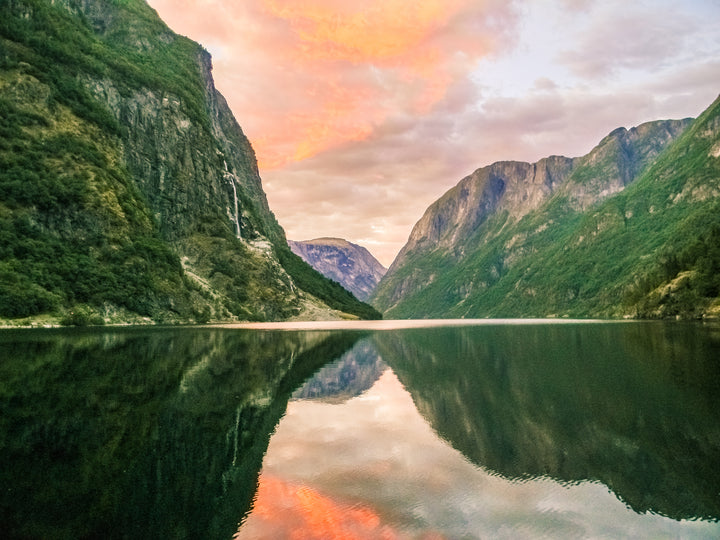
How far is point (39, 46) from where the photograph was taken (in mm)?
151500

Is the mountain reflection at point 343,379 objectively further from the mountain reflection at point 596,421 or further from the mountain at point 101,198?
the mountain at point 101,198

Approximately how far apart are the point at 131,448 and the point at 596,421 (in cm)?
1582

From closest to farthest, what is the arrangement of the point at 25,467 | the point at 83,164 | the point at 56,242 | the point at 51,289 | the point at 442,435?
the point at 25,467
the point at 442,435
the point at 51,289
the point at 56,242
the point at 83,164

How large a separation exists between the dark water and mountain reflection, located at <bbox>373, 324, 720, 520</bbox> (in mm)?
86

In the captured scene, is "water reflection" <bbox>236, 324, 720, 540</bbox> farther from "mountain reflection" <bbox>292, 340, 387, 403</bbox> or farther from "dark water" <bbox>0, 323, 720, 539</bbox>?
"mountain reflection" <bbox>292, 340, 387, 403</bbox>

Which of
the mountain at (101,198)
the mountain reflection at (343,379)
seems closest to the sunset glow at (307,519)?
the mountain reflection at (343,379)

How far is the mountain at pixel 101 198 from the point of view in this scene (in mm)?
112125

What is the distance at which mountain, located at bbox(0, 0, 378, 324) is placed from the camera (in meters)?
112

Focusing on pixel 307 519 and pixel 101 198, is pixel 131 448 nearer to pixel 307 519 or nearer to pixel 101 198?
pixel 307 519

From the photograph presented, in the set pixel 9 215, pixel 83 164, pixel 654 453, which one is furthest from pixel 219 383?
pixel 83 164

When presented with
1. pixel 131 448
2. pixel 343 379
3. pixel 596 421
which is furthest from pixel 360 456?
pixel 343 379

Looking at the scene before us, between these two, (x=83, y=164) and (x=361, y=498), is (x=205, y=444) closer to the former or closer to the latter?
(x=361, y=498)

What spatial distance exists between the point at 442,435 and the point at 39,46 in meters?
182

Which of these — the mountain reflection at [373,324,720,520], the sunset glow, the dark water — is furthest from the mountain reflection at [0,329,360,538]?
the mountain reflection at [373,324,720,520]
